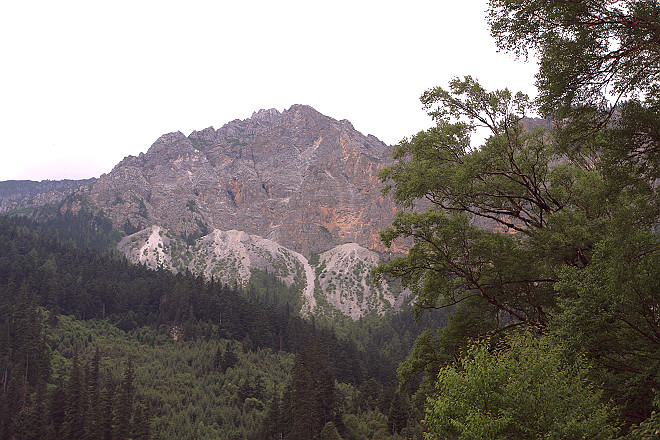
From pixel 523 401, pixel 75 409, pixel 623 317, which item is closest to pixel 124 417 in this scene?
pixel 75 409

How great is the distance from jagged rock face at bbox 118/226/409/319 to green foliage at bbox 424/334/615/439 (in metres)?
130

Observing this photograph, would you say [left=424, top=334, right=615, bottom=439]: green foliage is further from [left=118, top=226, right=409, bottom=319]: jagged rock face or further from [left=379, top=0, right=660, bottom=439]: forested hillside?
[left=118, top=226, right=409, bottom=319]: jagged rock face

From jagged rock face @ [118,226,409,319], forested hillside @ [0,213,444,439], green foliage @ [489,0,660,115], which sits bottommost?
forested hillside @ [0,213,444,439]

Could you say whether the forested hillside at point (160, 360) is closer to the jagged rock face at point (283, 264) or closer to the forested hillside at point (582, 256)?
the jagged rock face at point (283, 264)

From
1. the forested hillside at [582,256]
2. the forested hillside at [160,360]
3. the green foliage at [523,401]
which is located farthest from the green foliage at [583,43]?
the forested hillside at [160,360]

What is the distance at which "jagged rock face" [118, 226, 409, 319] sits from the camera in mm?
149000

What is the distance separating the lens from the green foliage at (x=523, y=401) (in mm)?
8922

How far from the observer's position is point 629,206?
1054cm

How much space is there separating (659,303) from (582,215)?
4.58 m

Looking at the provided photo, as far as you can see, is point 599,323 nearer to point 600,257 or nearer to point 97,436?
point 600,257

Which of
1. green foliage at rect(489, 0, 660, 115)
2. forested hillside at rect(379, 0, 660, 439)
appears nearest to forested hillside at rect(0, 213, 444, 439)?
forested hillside at rect(379, 0, 660, 439)

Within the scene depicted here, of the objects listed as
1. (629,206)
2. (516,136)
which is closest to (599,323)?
(629,206)

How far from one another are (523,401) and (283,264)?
167496 millimetres

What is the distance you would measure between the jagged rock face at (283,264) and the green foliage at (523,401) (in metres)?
130
